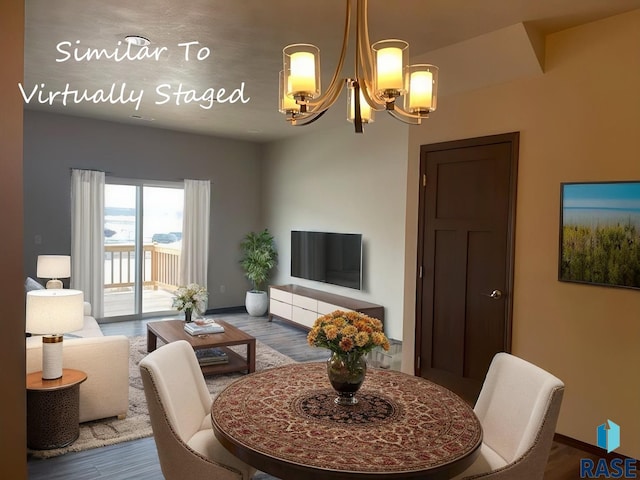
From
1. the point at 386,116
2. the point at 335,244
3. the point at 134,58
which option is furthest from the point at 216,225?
the point at 134,58

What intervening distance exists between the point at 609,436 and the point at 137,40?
410 cm

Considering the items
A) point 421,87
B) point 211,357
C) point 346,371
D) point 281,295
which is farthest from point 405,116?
point 281,295

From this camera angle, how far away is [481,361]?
12.0ft

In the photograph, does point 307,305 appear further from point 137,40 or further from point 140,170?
point 137,40

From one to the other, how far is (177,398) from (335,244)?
419 centimetres

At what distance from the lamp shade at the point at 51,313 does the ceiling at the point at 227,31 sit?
5.74 ft

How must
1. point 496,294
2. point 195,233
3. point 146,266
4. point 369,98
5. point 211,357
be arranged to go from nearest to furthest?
1. point 369,98
2. point 496,294
3. point 211,357
4. point 146,266
5. point 195,233

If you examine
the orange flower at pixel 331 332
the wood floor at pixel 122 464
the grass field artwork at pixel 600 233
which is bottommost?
the wood floor at pixel 122 464

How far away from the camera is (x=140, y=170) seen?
270 inches

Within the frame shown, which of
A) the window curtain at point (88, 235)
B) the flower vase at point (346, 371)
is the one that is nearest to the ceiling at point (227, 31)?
the window curtain at point (88, 235)

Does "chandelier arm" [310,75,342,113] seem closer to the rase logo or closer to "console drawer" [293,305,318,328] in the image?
the rase logo

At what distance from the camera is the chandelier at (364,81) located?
2023 millimetres

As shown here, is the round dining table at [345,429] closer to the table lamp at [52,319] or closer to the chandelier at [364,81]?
the chandelier at [364,81]

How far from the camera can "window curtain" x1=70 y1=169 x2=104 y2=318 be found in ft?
20.7
